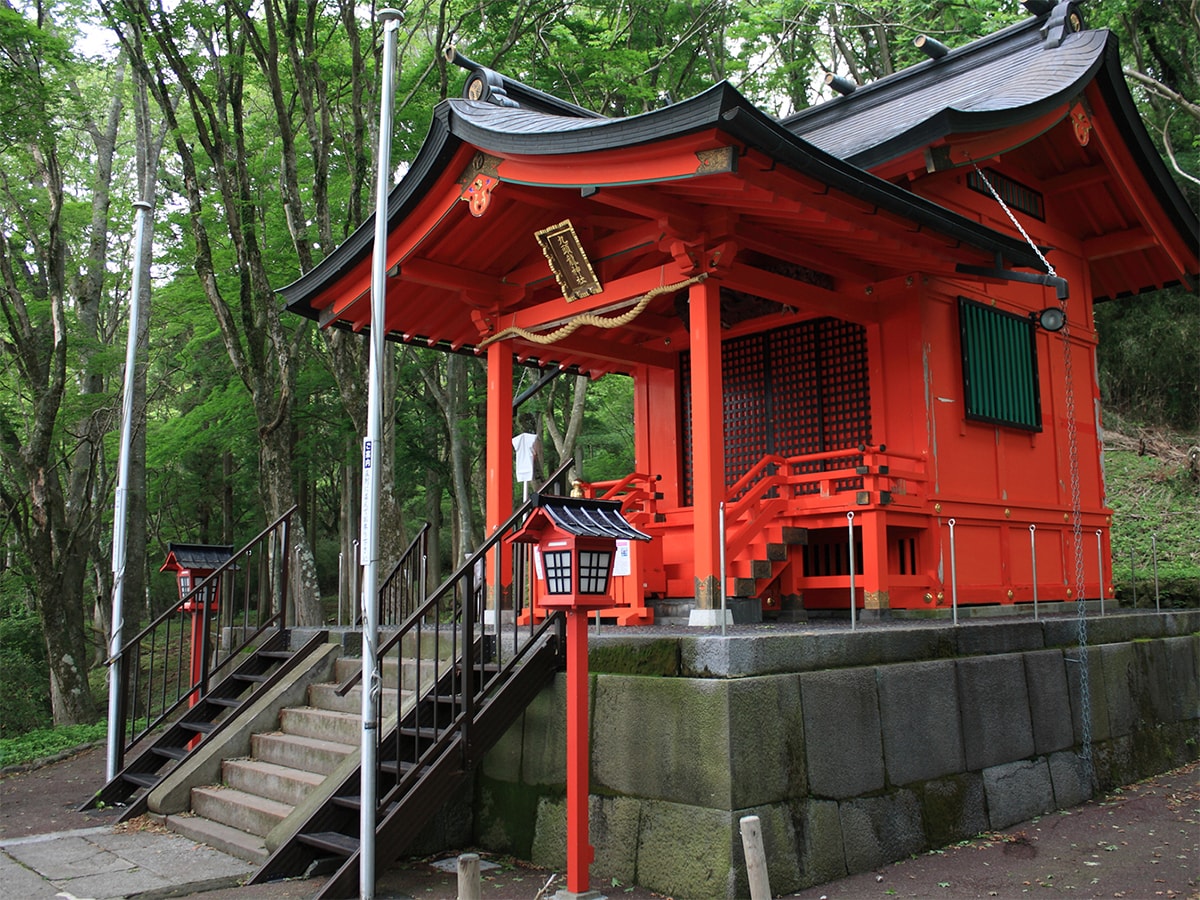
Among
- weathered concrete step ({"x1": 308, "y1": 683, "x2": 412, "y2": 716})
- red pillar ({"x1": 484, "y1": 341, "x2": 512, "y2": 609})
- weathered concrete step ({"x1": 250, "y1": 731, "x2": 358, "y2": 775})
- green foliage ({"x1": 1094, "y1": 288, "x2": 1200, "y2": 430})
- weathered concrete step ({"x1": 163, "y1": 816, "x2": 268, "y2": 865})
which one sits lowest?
weathered concrete step ({"x1": 163, "y1": 816, "x2": 268, "y2": 865})

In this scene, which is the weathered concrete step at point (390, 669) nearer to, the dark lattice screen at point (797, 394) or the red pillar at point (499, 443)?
the red pillar at point (499, 443)

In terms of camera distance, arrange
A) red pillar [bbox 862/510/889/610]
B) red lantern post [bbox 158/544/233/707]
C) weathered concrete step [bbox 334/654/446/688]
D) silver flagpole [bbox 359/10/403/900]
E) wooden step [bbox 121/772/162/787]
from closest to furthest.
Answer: silver flagpole [bbox 359/10/403/900] < weathered concrete step [bbox 334/654/446/688] < wooden step [bbox 121/772/162/787] < red pillar [bbox 862/510/889/610] < red lantern post [bbox 158/544/233/707]

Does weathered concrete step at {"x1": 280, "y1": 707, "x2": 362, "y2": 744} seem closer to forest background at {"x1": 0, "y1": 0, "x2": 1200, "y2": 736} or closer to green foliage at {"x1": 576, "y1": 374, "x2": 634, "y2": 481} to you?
forest background at {"x1": 0, "y1": 0, "x2": 1200, "y2": 736}

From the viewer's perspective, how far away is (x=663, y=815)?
5.73m

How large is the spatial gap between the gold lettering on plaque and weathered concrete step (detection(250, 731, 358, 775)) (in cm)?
449

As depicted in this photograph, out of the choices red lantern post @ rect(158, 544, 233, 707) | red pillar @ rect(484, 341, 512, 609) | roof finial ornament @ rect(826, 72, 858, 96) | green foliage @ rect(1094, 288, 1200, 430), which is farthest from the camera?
green foliage @ rect(1094, 288, 1200, 430)

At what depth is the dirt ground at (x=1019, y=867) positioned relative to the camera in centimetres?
575

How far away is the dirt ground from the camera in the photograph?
575cm

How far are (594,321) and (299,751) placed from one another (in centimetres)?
447

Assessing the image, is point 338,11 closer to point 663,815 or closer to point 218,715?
point 218,715

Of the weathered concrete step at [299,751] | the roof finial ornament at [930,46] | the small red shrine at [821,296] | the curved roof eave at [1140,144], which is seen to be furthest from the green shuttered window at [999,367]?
the weathered concrete step at [299,751]

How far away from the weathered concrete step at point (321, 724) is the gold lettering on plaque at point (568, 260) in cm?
427

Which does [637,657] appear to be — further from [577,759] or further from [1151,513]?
[1151,513]

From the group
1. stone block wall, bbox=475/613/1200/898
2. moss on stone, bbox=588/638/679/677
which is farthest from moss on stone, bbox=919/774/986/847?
moss on stone, bbox=588/638/679/677
